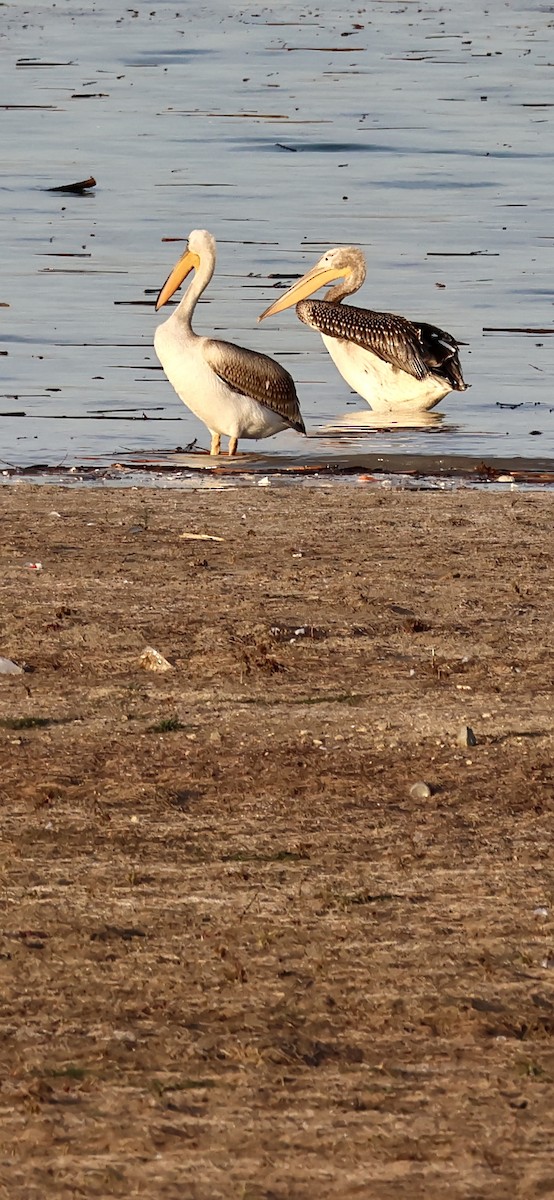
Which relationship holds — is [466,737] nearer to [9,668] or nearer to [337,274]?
[9,668]

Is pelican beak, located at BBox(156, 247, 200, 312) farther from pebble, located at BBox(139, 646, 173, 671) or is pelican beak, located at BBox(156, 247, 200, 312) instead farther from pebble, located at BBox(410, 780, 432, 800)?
pebble, located at BBox(410, 780, 432, 800)

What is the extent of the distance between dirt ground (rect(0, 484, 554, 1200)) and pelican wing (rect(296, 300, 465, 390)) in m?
6.12

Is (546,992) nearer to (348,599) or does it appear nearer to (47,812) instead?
(47,812)

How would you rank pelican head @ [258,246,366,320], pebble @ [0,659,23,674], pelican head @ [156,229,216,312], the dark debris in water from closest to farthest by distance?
1. pebble @ [0,659,23,674]
2. pelican head @ [156,229,216,312]
3. pelican head @ [258,246,366,320]
4. the dark debris in water

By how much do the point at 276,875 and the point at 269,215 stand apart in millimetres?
16320

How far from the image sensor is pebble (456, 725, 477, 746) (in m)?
6.00

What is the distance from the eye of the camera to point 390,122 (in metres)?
27.7

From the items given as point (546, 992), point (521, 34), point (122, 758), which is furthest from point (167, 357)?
point (521, 34)

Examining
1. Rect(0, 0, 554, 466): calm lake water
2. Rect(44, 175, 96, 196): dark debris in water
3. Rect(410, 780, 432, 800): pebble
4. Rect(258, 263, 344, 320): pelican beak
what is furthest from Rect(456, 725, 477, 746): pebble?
Rect(44, 175, 96, 196): dark debris in water

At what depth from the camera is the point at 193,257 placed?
46.8 feet

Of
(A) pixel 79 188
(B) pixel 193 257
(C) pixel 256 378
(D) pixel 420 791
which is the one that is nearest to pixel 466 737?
(D) pixel 420 791

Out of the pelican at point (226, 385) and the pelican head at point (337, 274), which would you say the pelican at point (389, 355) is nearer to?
the pelican head at point (337, 274)

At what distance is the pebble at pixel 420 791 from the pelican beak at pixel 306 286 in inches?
423

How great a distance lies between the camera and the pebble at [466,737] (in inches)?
236
